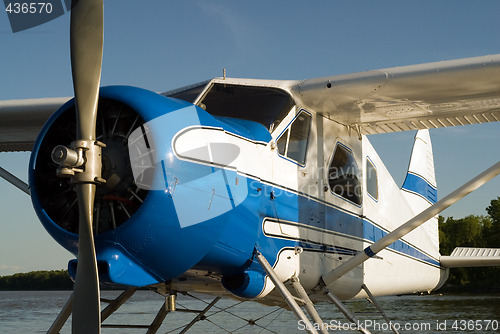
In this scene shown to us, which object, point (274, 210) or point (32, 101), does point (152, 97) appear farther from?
point (32, 101)

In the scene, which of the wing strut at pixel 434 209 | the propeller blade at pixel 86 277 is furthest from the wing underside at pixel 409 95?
the propeller blade at pixel 86 277

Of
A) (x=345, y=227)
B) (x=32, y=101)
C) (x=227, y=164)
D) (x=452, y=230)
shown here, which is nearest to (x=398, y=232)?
(x=345, y=227)

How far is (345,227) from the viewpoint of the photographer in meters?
6.14

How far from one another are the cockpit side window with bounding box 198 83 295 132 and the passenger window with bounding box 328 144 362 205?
0.96m

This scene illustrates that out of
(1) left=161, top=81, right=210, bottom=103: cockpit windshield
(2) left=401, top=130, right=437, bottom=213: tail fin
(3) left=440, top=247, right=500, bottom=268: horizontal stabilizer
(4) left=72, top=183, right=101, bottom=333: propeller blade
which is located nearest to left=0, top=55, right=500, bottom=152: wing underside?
(1) left=161, top=81, right=210, bottom=103: cockpit windshield

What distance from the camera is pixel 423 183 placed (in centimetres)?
1032

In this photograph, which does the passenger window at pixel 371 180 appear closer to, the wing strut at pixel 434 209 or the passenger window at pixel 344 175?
the passenger window at pixel 344 175

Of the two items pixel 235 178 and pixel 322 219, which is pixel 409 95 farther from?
pixel 235 178

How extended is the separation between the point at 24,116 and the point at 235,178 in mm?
4562

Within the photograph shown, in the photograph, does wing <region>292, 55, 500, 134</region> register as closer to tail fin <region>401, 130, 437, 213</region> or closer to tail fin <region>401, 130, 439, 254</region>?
tail fin <region>401, 130, 439, 254</region>

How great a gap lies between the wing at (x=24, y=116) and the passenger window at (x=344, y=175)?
3674 millimetres

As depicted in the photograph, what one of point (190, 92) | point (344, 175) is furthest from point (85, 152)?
point (344, 175)

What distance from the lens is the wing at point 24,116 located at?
758 cm

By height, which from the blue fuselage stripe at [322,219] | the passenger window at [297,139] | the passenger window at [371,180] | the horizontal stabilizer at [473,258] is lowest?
the horizontal stabilizer at [473,258]
